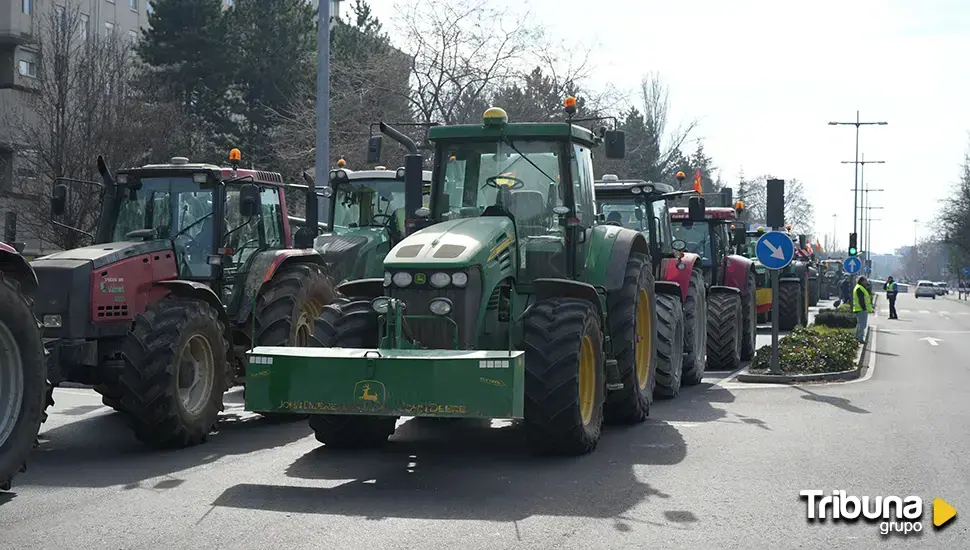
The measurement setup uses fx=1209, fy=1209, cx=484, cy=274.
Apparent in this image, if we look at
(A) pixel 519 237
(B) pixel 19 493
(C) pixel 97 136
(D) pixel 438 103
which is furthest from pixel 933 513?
(C) pixel 97 136

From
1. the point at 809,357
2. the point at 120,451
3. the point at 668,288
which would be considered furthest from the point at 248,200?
the point at 809,357

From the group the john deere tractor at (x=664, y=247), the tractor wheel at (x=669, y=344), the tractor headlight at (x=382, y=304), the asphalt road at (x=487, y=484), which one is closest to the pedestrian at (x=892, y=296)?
the john deere tractor at (x=664, y=247)

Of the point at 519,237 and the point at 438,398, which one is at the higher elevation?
the point at 519,237

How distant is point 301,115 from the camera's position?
3834 cm

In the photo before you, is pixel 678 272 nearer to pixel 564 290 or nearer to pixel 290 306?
pixel 290 306

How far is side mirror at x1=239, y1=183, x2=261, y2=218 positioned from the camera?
12.2 metres

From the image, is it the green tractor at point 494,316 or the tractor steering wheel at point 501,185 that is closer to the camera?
the green tractor at point 494,316

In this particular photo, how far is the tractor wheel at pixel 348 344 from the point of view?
1002cm

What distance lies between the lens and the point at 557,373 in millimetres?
9625

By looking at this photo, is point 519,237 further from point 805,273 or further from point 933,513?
point 805,273

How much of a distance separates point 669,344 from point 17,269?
8013mm

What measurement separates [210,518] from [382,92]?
93.4 ft

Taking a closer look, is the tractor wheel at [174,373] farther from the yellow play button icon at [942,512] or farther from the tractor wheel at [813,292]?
the tractor wheel at [813,292]

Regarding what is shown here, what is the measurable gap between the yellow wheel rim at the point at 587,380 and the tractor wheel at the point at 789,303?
21.2 metres
